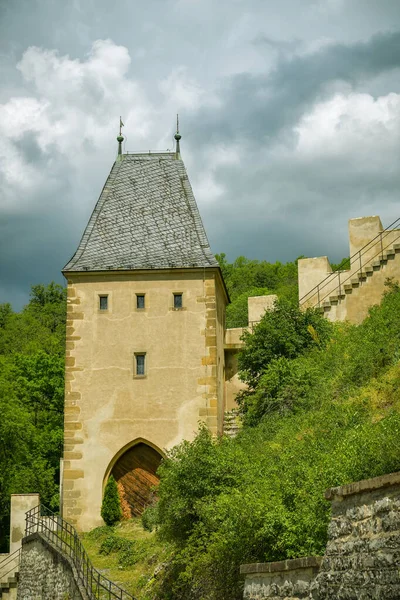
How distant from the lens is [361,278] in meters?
29.2

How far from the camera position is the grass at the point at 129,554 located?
1867cm

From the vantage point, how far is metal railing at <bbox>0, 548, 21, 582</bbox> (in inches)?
980

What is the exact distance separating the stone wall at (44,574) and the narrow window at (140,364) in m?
5.72

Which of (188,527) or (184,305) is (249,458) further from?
(184,305)

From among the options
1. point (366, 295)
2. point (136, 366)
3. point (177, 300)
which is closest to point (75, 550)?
point (136, 366)

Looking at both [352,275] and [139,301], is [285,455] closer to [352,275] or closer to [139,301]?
[139,301]

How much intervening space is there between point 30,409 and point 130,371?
1754 cm

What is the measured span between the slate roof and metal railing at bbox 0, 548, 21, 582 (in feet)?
28.1

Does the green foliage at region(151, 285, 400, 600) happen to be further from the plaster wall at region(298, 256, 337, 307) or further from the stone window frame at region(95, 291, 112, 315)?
the stone window frame at region(95, 291, 112, 315)

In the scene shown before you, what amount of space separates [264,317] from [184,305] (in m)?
2.62

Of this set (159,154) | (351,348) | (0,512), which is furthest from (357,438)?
(0,512)

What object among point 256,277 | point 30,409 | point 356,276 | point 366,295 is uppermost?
point 256,277

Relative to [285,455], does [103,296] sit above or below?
above

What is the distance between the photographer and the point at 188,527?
16.2m
